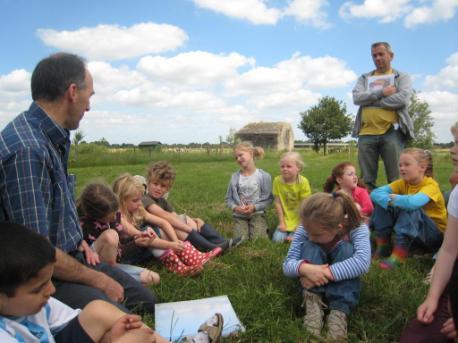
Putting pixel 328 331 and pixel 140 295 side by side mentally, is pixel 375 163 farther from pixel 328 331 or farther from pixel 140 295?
pixel 140 295

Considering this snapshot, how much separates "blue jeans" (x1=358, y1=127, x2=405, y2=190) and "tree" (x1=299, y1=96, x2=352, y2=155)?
42952 millimetres

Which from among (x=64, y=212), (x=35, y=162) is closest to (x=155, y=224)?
(x=64, y=212)

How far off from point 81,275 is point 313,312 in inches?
57.6

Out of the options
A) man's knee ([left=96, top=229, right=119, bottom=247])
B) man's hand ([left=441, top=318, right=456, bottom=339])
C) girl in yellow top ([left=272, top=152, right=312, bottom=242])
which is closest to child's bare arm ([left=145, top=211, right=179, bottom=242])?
man's knee ([left=96, top=229, right=119, bottom=247])

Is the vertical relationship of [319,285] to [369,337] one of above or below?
above

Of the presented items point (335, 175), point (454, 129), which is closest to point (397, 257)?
point (335, 175)

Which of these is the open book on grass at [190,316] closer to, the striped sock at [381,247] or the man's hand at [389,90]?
the striped sock at [381,247]

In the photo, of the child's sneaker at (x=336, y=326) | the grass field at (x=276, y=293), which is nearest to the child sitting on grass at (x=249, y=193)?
the grass field at (x=276, y=293)

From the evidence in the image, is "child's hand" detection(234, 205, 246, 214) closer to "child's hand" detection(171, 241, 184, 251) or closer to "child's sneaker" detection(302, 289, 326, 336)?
"child's hand" detection(171, 241, 184, 251)

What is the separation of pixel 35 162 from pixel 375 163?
4502mm

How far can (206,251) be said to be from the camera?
439 centimetres

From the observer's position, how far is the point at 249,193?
17.7ft

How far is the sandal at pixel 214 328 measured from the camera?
2.29m

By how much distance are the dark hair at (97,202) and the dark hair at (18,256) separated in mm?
1427
